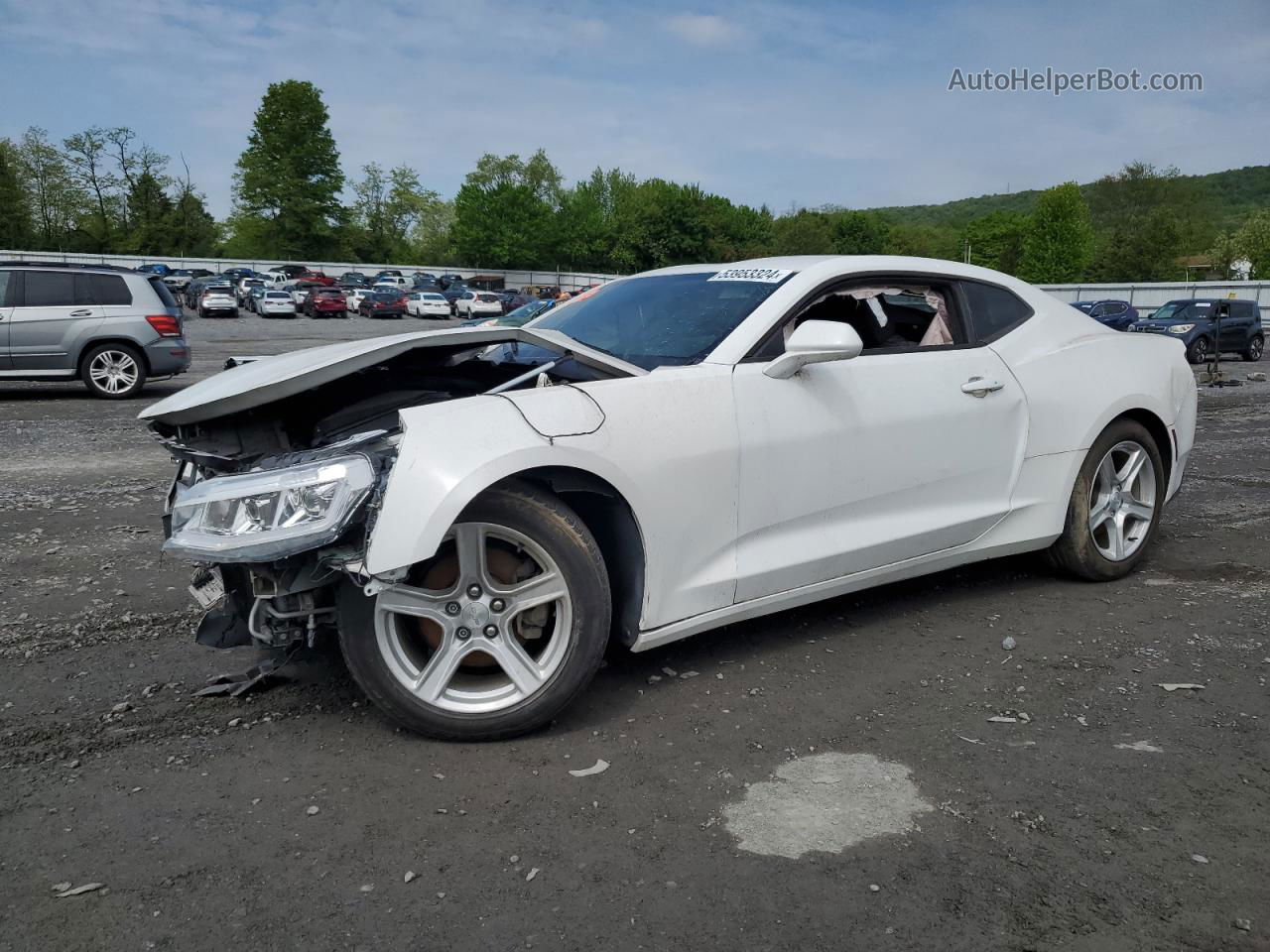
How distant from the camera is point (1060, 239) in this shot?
10700cm

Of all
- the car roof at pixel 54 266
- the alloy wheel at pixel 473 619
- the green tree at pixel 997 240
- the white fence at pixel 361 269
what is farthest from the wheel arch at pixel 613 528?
the green tree at pixel 997 240

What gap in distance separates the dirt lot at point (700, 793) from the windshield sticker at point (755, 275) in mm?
1452

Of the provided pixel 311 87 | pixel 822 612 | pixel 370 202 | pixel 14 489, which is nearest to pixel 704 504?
pixel 822 612

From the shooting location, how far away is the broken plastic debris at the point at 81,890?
2.44 meters

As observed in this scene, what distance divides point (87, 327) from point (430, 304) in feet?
129

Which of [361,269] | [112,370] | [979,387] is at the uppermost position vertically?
[361,269]

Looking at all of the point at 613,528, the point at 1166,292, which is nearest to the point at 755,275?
the point at 613,528

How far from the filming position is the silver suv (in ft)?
43.0

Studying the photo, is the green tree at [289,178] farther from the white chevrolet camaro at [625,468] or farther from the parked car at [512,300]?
the white chevrolet camaro at [625,468]

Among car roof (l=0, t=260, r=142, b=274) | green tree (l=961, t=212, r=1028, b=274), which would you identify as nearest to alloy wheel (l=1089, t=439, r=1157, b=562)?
car roof (l=0, t=260, r=142, b=274)

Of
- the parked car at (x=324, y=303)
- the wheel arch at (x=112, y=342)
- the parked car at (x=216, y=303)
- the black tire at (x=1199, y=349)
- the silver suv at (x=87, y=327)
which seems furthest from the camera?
the parked car at (x=324, y=303)

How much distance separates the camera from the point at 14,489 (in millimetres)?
7387

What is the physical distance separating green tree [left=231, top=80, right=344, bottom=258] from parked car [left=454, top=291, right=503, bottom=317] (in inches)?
1704

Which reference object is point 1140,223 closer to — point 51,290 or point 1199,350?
point 1199,350
